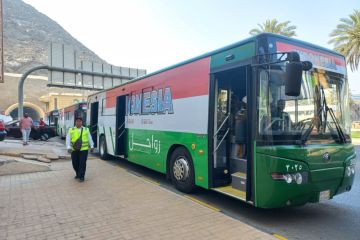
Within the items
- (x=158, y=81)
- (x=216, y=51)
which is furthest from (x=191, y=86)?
(x=158, y=81)

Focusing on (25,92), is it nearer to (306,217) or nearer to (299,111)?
(306,217)

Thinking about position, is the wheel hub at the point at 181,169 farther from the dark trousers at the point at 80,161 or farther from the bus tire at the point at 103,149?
the bus tire at the point at 103,149

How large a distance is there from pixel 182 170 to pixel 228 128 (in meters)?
1.53

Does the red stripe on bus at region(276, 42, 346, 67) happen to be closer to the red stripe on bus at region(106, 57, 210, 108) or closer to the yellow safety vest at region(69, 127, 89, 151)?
the red stripe on bus at region(106, 57, 210, 108)

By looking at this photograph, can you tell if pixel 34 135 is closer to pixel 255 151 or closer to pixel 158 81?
pixel 158 81

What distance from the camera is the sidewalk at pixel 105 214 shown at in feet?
15.8

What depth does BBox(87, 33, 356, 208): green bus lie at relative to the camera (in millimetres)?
5035

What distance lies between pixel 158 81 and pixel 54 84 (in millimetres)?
16035

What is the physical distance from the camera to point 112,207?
6.12 meters

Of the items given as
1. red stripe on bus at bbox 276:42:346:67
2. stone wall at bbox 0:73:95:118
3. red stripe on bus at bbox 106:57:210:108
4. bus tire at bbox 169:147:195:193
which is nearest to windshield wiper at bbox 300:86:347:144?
red stripe on bus at bbox 276:42:346:67

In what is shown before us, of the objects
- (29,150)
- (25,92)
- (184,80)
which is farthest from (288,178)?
(25,92)

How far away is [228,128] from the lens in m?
6.57

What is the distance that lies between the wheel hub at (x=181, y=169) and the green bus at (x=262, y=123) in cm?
2

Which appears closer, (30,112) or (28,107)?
(28,107)
